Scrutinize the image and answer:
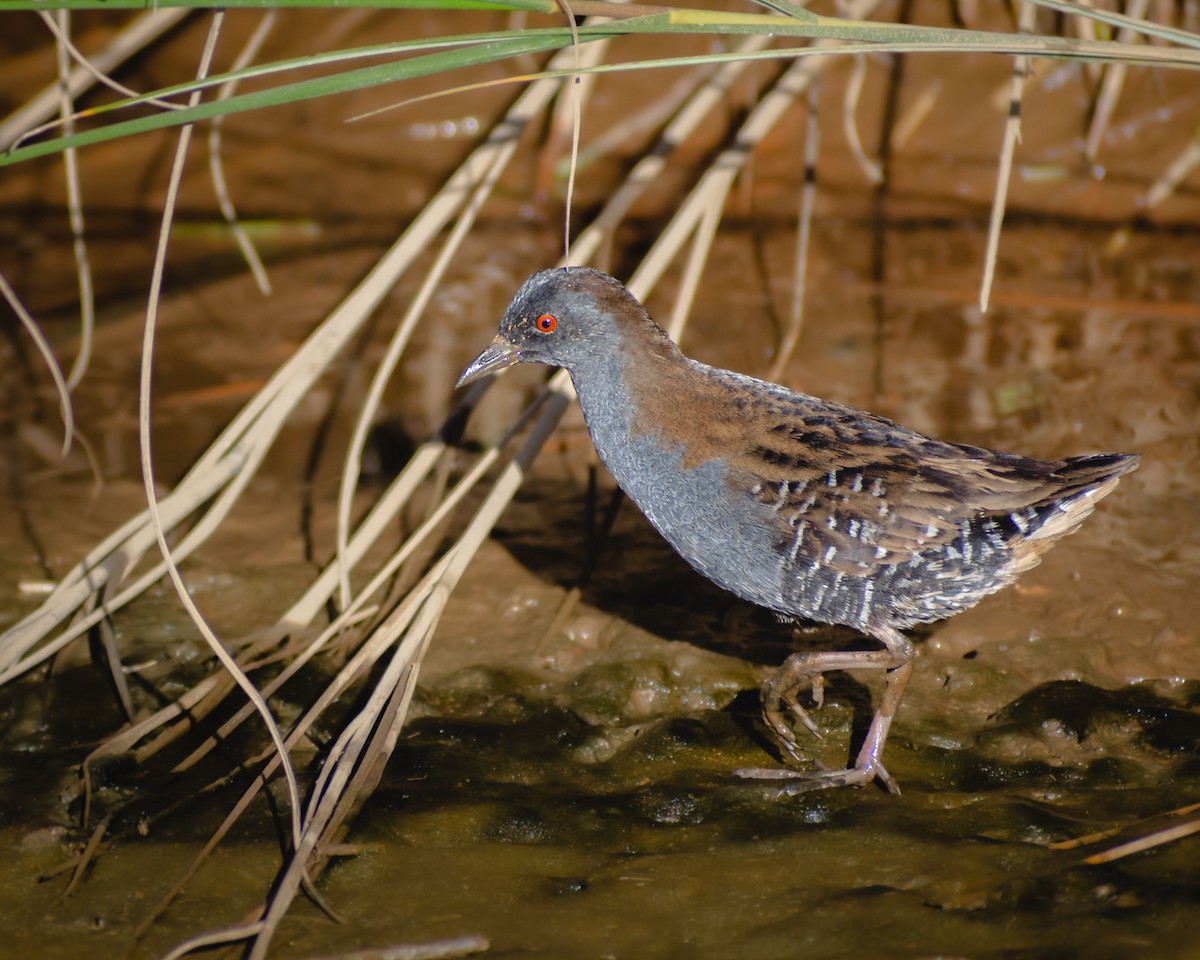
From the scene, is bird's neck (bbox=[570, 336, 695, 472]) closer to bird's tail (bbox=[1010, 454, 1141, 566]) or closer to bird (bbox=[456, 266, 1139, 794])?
bird (bbox=[456, 266, 1139, 794])

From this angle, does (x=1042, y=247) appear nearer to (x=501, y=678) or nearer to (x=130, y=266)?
(x=501, y=678)

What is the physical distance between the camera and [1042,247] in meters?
5.90

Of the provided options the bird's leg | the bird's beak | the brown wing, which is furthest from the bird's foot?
the bird's beak

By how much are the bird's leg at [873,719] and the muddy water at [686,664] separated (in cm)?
5

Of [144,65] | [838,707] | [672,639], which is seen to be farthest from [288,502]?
[144,65]

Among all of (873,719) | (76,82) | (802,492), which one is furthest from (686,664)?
(76,82)

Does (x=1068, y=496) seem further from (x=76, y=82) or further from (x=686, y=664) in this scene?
(x=76, y=82)

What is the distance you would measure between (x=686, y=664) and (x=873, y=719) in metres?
0.59

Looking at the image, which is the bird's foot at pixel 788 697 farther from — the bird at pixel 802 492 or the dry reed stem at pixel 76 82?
the dry reed stem at pixel 76 82

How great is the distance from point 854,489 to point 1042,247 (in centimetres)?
353

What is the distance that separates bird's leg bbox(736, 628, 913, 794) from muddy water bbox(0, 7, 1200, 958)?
5 cm

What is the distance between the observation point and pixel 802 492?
9.70ft

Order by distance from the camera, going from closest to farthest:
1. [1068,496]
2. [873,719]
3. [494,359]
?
[1068,496] < [873,719] < [494,359]

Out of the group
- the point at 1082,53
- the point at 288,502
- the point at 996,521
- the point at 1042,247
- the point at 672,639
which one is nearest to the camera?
the point at 1082,53
